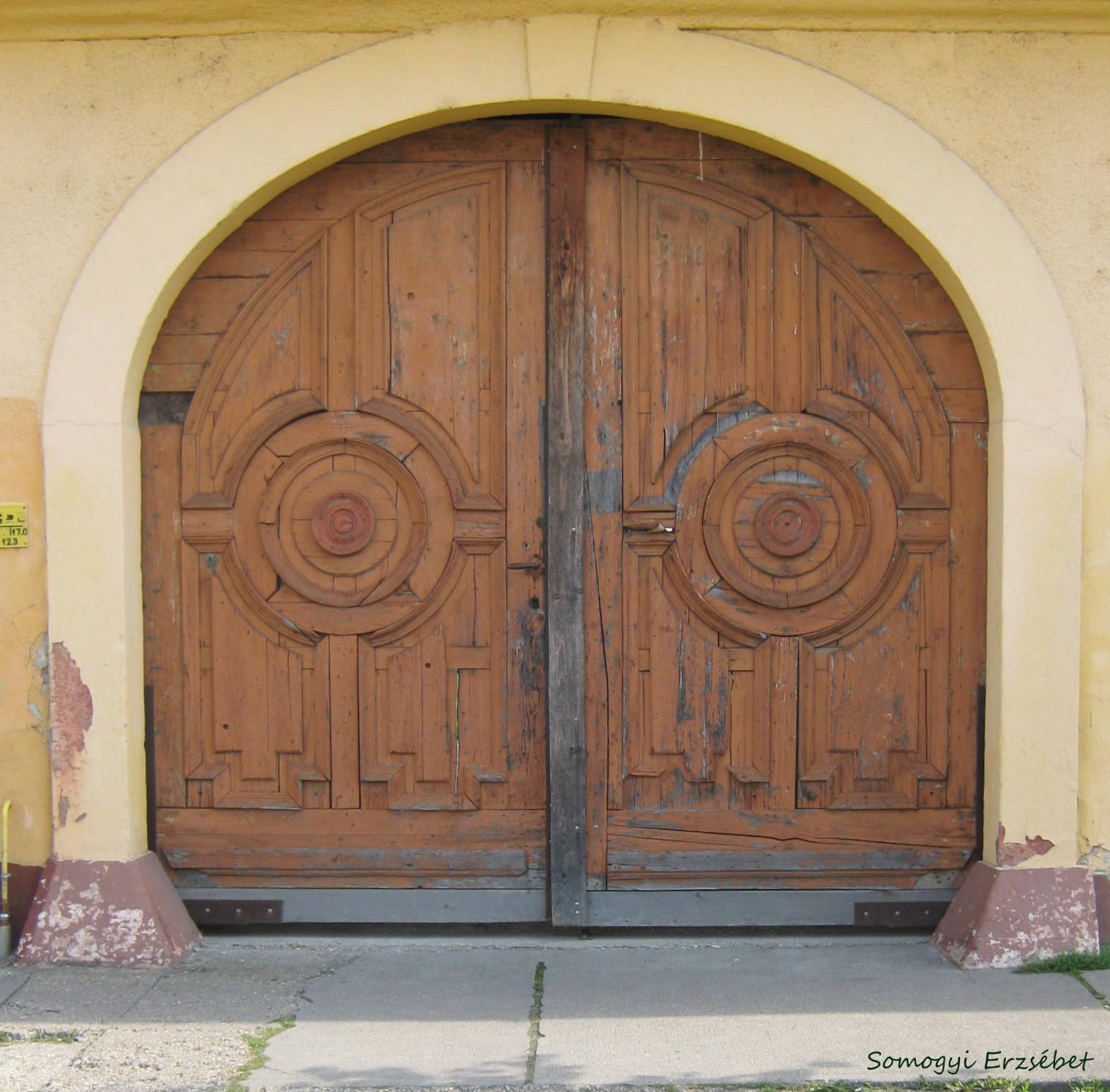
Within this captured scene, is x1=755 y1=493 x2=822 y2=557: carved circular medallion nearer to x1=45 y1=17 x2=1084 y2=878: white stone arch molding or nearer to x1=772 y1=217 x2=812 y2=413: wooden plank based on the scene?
x1=772 y1=217 x2=812 y2=413: wooden plank

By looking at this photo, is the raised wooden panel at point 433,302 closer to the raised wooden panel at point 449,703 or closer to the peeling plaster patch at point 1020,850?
the raised wooden panel at point 449,703

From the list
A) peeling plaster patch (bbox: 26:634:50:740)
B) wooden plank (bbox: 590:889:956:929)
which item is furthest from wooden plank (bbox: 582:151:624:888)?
peeling plaster patch (bbox: 26:634:50:740)

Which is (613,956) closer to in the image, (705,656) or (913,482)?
(705,656)

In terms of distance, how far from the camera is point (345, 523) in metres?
3.96

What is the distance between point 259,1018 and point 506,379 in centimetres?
204

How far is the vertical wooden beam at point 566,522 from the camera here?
3.88 m

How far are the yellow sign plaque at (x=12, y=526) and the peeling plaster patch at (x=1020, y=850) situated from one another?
3.16 metres

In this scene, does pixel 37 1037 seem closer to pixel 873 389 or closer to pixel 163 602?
pixel 163 602

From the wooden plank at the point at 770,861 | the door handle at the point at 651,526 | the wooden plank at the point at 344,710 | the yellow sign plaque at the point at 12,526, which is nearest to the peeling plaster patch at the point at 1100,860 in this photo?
the wooden plank at the point at 770,861

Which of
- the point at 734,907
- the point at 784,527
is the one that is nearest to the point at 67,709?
the point at 734,907

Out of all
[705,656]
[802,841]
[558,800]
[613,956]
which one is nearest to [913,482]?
[705,656]

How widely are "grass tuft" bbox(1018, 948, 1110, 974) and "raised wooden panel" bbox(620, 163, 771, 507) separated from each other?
1.80 metres

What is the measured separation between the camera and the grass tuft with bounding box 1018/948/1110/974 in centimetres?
356

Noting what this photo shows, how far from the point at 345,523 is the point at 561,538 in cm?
71
